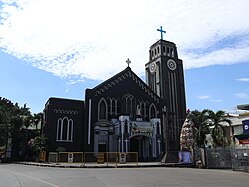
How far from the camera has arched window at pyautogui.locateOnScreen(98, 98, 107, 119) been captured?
4166 centimetres

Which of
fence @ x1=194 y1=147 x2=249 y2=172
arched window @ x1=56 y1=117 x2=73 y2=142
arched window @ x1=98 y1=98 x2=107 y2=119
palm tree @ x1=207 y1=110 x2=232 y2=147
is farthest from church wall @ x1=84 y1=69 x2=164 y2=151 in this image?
fence @ x1=194 y1=147 x2=249 y2=172

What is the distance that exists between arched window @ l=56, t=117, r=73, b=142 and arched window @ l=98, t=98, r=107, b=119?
4396 mm

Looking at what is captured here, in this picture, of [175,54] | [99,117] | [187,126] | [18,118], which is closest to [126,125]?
[99,117]

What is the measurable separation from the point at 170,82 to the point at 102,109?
1799cm

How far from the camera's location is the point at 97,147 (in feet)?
130

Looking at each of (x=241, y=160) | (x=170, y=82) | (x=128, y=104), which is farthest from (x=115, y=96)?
(x=241, y=160)

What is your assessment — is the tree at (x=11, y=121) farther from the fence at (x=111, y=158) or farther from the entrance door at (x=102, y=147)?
the fence at (x=111, y=158)

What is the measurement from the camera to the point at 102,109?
42.1 meters

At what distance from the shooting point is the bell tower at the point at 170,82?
50.7m

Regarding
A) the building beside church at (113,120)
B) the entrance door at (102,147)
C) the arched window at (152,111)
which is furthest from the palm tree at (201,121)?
the entrance door at (102,147)

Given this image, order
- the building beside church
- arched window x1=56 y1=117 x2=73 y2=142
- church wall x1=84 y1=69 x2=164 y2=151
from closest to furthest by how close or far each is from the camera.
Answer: the building beside church, arched window x1=56 y1=117 x2=73 y2=142, church wall x1=84 y1=69 x2=164 y2=151

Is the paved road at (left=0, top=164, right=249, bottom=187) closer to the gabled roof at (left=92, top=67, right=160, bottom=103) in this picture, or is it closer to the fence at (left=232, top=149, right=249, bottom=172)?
the fence at (left=232, top=149, right=249, bottom=172)

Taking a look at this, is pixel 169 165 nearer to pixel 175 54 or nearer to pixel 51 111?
pixel 51 111

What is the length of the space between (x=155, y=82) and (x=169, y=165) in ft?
94.7
